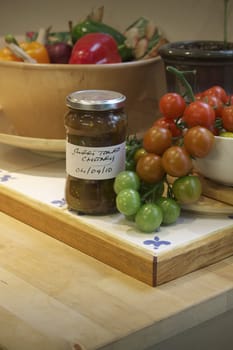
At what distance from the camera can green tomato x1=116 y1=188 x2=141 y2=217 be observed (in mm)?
1009

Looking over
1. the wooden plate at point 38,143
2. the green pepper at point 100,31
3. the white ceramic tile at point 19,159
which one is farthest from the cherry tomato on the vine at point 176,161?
the green pepper at point 100,31

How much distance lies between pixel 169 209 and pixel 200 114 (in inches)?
5.4

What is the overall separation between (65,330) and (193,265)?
23cm

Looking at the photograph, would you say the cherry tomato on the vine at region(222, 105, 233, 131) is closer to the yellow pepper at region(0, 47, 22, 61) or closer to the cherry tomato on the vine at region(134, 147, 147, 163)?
the cherry tomato on the vine at region(134, 147, 147, 163)

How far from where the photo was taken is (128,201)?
101cm

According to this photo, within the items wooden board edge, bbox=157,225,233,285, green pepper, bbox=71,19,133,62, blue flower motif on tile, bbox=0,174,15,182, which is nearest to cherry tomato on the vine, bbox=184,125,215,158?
wooden board edge, bbox=157,225,233,285

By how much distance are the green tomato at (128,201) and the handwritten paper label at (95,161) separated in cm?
5

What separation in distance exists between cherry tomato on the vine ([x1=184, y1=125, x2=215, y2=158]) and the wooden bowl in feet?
0.94

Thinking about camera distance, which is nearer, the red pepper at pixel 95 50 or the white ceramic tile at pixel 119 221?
the white ceramic tile at pixel 119 221

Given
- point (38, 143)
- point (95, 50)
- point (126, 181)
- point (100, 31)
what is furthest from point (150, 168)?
point (100, 31)

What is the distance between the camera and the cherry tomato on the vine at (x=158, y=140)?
103cm

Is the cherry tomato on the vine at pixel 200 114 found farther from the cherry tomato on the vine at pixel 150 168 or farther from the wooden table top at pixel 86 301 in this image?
the wooden table top at pixel 86 301

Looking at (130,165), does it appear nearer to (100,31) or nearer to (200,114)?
(200,114)

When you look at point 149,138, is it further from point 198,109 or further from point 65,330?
point 65,330
